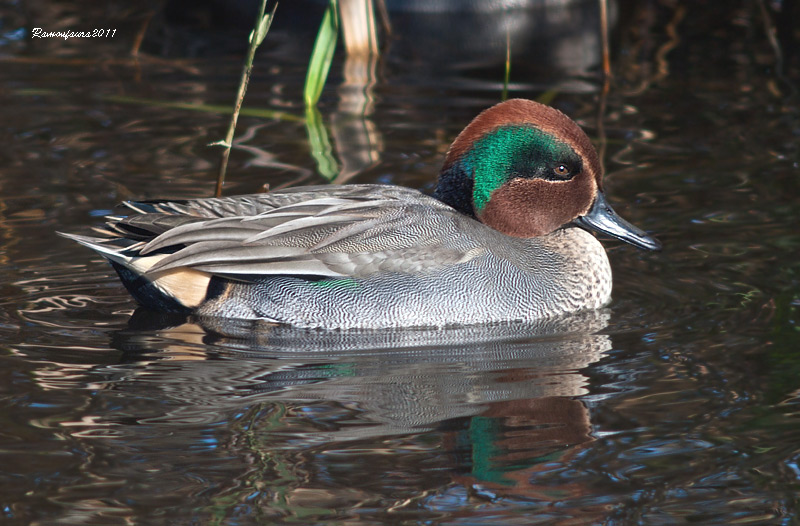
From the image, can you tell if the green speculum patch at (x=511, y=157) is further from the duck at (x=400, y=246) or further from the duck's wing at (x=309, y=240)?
the duck's wing at (x=309, y=240)

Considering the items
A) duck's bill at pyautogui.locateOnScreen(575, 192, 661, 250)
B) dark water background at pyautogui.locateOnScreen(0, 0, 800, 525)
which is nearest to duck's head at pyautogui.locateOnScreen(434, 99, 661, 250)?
duck's bill at pyautogui.locateOnScreen(575, 192, 661, 250)

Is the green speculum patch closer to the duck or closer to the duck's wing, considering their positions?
the duck

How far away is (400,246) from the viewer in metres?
5.12

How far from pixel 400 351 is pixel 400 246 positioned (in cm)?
51

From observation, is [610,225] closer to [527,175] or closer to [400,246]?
[527,175]

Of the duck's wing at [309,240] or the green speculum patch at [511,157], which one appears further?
the green speculum patch at [511,157]

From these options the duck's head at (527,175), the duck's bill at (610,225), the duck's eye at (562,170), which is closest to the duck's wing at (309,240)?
the duck's head at (527,175)

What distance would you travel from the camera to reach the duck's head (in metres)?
5.37

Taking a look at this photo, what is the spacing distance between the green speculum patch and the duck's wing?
0.28 metres

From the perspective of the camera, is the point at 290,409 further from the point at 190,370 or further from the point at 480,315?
the point at 480,315

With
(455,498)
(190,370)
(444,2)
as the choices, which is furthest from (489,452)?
(444,2)

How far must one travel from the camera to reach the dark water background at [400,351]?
357 cm

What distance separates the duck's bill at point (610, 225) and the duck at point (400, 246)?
1cm

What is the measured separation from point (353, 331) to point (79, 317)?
49.3 inches
